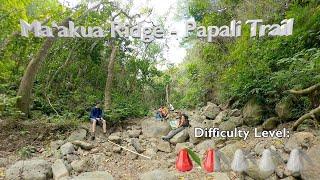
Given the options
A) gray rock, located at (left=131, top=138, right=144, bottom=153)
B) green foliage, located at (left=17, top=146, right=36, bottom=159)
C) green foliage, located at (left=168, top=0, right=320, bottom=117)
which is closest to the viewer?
green foliage, located at (left=168, top=0, right=320, bottom=117)

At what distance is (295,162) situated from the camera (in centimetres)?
435

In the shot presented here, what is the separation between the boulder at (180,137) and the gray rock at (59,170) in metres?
2.99

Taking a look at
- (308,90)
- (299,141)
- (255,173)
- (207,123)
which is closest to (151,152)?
(207,123)

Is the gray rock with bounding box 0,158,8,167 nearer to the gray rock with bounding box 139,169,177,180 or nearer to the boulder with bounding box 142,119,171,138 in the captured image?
the gray rock with bounding box 139,169,177,180

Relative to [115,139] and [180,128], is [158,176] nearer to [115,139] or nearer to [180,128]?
[115,139]

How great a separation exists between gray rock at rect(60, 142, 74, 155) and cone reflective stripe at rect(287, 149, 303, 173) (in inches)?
174

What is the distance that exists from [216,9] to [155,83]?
138 inches

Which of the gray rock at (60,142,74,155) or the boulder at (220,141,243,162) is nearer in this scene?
the boulder at (220,141,243,162)

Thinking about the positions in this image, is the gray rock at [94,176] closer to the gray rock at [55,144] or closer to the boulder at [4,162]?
the boulder at [4,162]

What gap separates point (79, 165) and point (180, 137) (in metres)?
2.86

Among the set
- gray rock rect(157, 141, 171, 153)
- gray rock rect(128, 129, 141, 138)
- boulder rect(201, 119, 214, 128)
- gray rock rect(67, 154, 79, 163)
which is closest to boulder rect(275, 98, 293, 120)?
boulder rect(201, 119, 214, 128)

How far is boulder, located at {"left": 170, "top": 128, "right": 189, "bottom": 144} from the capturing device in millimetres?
7836

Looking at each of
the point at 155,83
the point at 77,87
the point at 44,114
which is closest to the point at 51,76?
the point at 77,87

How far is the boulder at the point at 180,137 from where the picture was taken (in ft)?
25.7
